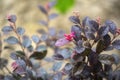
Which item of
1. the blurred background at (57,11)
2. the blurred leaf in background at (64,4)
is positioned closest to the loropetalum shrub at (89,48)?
the blurred leaf in background at (64,4)

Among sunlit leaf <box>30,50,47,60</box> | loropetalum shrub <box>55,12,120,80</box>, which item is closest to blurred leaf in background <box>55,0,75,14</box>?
sunlit leaf <box>30,50,47,60</box>

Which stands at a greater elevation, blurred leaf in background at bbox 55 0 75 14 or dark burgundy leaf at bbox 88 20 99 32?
dark burgundy leaf at bbox 88 20 99 32

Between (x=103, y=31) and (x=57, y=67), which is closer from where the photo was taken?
(x=103, y=31)

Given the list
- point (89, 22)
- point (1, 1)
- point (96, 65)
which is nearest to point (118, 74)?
point (96, 65)

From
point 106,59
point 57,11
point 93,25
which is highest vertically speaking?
point 93,25

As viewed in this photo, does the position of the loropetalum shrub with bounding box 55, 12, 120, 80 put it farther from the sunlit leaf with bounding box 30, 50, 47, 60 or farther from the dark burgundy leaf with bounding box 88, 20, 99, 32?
the sunlit leaf with bounding box 30, 50, 47, 60

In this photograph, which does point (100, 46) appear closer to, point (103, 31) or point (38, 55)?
point (103, 31)

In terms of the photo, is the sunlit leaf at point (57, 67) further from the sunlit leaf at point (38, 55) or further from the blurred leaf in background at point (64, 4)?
the blurred leaf in background at point (64, 4)

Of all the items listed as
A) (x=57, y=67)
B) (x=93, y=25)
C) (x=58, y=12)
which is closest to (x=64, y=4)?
(x=58, y=12)

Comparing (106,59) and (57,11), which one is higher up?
(106,59)

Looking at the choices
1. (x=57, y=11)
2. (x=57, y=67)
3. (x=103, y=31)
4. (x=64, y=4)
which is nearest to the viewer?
(x=103, y=31)

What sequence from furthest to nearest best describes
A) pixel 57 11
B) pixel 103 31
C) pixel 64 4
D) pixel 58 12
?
pixel 57 11 < pixel 58 12 < pixel 64 4 < pixel 103 31
